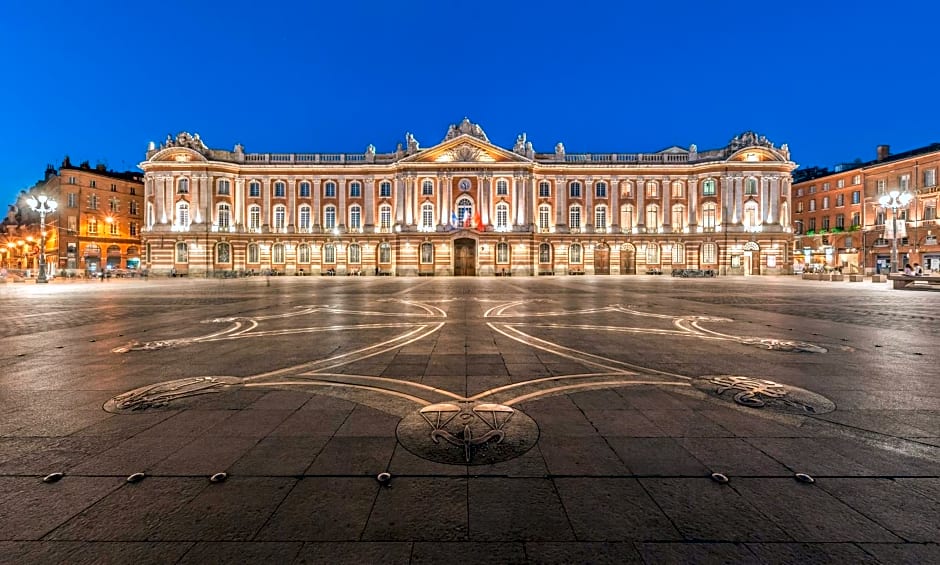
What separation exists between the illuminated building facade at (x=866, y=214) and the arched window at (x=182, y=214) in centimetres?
7546

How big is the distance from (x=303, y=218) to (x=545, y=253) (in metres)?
31.1

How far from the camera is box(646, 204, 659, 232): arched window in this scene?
181ft

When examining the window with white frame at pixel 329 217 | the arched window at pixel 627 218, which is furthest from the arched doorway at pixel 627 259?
the window with white frame at pixel 329 217

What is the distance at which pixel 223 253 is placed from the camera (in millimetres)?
54531

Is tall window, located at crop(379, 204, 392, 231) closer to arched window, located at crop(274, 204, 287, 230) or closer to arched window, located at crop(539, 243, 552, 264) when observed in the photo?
arched window, located at crop(274, 204, 287, 230)

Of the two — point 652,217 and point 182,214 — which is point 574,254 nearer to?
point 652,217

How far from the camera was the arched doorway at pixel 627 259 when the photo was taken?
2183 inches

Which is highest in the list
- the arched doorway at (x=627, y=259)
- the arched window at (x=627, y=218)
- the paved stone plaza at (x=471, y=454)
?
the arched window at (x=627, y=218)

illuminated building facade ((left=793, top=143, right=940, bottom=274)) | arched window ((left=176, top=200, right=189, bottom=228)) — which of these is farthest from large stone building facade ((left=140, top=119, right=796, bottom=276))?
illuminated building facade ((left=793, top=143, right=940, bottom=274))

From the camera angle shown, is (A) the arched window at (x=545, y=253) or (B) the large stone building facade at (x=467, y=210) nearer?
(B) the large stone building facade at (x=467, y=210)

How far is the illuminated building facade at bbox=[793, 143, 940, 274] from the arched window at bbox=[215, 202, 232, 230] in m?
70.7

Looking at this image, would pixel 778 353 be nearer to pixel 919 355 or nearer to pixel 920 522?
pixel 919 355

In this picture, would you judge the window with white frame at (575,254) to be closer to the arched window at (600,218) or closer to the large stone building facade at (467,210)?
the large stone building facade at (467,210)

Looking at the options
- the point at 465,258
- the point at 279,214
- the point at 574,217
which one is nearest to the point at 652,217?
the point at 574,217
